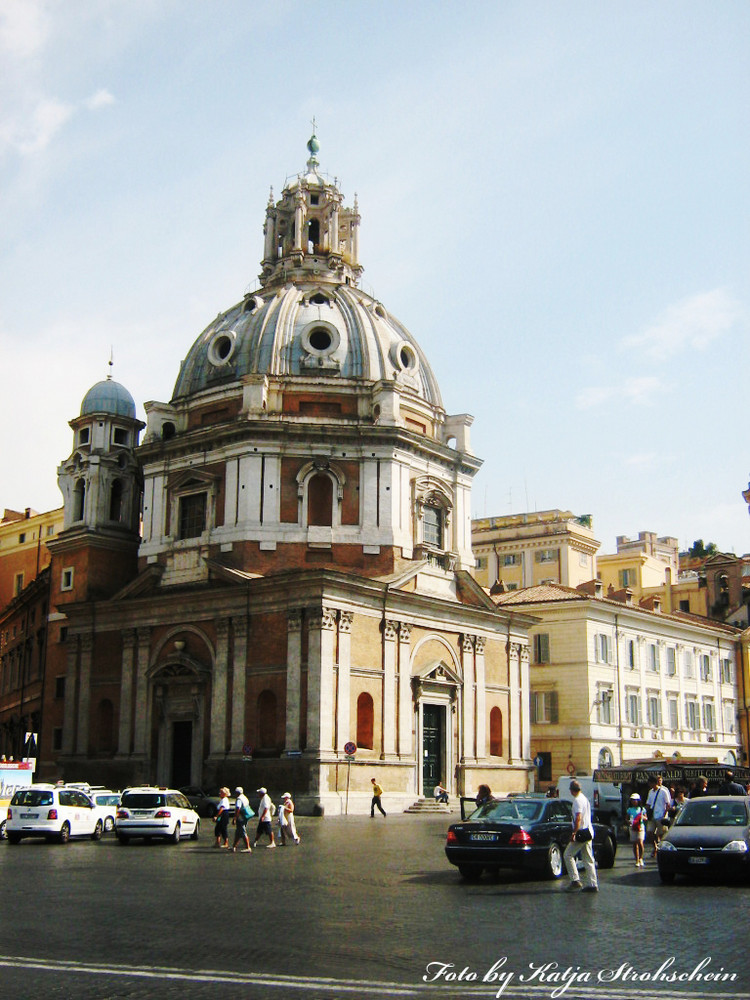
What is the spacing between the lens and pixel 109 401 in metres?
54.6

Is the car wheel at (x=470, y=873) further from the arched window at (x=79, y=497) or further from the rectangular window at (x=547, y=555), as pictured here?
the rectangular window at (x=547, y=555)

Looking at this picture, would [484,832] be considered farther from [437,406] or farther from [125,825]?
[437,406]

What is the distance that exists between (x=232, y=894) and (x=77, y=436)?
4039 cm

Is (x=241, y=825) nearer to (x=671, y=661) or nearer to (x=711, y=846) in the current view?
(x=711, y=846)

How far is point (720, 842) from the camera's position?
740 inches

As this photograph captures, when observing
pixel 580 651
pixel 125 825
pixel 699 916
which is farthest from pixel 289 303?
pixel 699 916

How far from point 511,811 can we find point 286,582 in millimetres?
23250

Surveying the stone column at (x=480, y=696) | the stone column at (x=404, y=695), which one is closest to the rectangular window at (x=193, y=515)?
the stone column at (x=404, y=695)

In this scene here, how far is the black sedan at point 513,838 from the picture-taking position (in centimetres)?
1876

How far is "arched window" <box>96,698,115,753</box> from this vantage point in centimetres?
4788

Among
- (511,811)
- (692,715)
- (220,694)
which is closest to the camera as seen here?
(511,811)

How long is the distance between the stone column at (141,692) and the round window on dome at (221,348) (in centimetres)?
1230

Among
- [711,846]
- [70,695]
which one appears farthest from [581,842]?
[70,695]

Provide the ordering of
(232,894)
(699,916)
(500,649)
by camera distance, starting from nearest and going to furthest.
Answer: (699,916) < (232,894) < (500,649)
